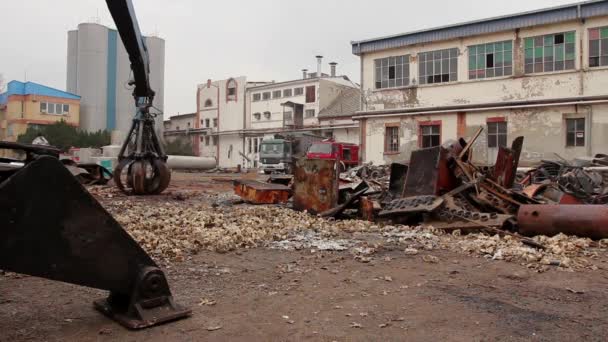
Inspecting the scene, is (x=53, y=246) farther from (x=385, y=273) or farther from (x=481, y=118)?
(x=481, y=118)

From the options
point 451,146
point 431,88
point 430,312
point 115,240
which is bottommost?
point 430,312

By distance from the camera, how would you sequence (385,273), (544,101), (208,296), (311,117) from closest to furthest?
(208,296)
(385,273)
(544,101)
(311,117)

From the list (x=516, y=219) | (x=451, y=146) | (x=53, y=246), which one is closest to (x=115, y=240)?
(x=53, y=246)

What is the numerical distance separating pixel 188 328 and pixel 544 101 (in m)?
22.4

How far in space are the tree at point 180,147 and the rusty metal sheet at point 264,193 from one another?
1534 inches

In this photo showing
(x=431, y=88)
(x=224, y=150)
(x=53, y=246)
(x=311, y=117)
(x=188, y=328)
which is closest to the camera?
(x=53, y=246)

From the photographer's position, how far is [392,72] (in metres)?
27.2

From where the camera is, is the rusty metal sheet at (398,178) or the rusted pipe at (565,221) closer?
the rusted pipe at (565,221)

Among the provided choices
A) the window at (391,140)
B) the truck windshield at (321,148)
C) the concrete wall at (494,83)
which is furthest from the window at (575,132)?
the truck windshield at (321,148)

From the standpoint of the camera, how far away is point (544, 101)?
2181 centimetres

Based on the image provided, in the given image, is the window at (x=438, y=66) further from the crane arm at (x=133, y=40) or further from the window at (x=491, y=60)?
the crane arm at (x=133, y=40)

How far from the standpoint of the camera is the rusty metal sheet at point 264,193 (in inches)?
453

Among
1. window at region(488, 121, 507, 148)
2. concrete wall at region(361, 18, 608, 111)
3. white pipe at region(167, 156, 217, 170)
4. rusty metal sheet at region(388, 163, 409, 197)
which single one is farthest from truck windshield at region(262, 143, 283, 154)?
rusty metal sheet at region(388, 163, 409, 197)

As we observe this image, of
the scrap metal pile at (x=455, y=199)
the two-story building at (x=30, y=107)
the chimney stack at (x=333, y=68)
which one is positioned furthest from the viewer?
the chimney stack at (x=333, y=68)
